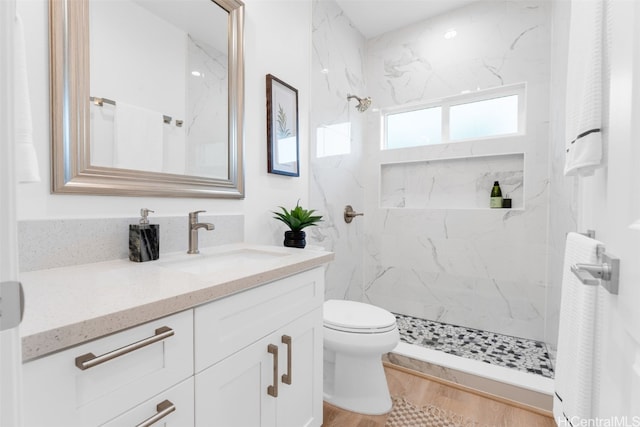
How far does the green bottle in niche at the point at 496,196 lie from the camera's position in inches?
93.8

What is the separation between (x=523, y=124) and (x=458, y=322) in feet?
5.62

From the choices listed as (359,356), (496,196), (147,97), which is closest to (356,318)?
(359,356)

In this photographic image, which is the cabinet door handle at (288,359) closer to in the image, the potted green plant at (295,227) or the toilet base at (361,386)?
the toilet base at (361,386)

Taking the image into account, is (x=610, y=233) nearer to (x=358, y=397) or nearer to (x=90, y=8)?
(x=358, y=397)

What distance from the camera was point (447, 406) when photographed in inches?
62.6

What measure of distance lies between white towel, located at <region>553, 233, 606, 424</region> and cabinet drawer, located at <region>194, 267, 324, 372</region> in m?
0.83

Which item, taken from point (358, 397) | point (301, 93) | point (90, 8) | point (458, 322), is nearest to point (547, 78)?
point (301, 93)

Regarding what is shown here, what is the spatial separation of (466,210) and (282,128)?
1698mm

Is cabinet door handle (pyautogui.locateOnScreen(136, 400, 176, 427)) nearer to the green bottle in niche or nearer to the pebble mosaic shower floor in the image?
the pebble mosaic shower floor

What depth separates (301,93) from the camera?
6.74 feet

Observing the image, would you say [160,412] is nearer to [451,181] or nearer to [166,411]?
[166,411]

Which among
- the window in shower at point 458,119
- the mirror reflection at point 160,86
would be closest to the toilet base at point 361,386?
the mirror reflection at point 160,86

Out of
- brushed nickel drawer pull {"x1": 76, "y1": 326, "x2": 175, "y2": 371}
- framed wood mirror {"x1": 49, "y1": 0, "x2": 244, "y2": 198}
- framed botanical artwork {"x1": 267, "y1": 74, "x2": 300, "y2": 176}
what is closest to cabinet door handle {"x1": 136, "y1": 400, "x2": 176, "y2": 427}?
brushed nickel drawer pull {"x1": 76, "y1": 326, "x2": 175, "y2": 371}

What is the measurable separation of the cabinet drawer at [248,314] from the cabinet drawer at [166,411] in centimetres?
6
